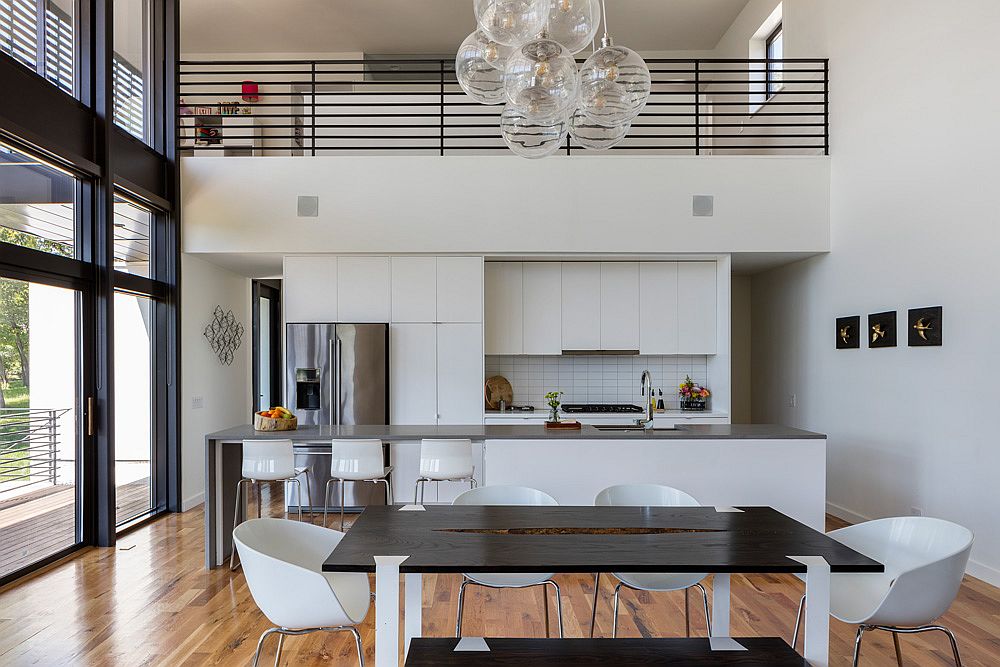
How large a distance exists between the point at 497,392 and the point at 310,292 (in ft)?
6.72

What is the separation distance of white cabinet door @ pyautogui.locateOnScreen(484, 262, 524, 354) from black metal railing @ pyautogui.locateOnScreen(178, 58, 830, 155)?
4.09ft

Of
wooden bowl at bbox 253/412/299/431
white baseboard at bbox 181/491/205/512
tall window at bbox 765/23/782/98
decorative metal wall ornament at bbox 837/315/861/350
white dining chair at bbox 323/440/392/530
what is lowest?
white baseboard at bbox 181/491/205/512

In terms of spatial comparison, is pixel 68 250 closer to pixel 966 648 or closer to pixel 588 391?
pixel 588 391

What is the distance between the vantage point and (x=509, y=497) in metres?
3.15

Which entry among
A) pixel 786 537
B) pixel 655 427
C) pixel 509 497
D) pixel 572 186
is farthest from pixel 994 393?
pixel 572 186

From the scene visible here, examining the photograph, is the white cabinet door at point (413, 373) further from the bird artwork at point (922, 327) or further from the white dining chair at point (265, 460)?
the bird artwork at point (922, 327)

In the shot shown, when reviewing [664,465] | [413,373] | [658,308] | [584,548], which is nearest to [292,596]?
[584,548]

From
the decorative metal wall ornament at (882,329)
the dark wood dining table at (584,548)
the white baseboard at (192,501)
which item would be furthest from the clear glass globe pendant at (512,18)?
the white baseboard at (192,501)

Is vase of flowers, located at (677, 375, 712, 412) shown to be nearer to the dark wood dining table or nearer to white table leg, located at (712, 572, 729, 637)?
the dark wood dining table

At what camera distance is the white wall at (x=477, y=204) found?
6.03 m

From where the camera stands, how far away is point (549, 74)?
8.26ft

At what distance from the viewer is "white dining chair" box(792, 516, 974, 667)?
2271mm

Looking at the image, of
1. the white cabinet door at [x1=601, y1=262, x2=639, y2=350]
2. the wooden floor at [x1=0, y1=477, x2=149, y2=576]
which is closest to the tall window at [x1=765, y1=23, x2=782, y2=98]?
the white cabinet door at [x1=601, y1=262, x2=639, y2=350]

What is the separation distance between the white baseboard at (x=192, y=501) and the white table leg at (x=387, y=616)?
455 centimetres
